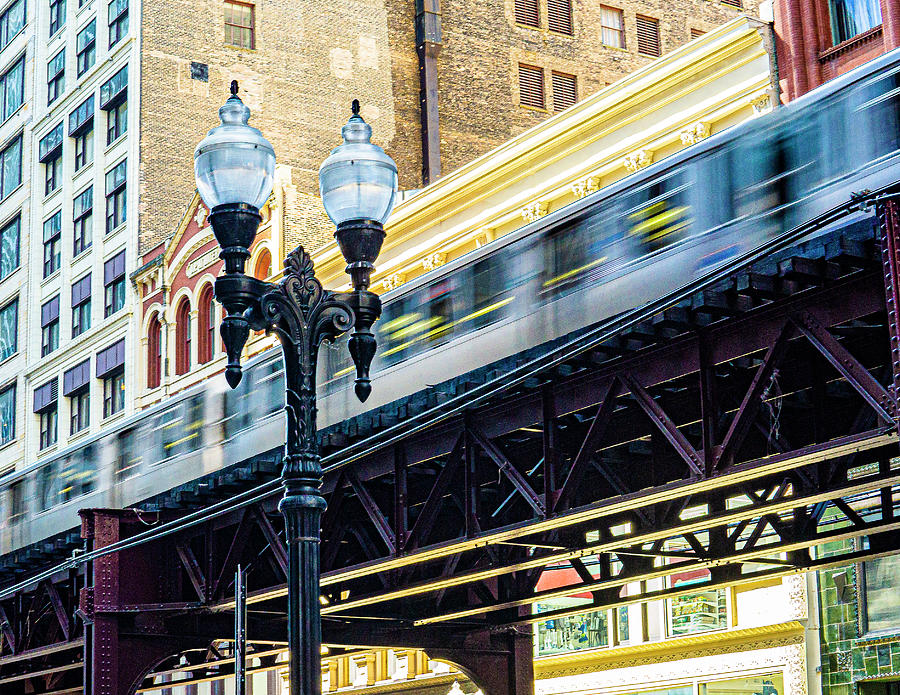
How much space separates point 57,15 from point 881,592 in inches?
1976

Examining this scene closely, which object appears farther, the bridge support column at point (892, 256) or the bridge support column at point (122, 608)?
the bridge support column at point (122, 608)

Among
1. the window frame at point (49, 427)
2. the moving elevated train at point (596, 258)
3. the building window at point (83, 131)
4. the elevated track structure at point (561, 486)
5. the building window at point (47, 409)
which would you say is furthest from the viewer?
the building window at point (47, 409)

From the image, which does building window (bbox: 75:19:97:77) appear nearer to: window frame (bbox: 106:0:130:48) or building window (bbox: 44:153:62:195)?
window frame (bbox: 106:0:130:48)

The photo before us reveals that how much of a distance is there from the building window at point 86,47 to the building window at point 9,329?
11.4 metres

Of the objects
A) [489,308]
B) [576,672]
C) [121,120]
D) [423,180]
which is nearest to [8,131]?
[121,120]

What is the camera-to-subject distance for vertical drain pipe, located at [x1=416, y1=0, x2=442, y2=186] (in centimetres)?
6141

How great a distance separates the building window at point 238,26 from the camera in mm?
61438

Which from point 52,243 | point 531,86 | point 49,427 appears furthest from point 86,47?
point 531,86

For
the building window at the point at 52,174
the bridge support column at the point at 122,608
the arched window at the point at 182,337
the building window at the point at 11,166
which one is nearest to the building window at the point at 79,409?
the arched window at the point at 182,337

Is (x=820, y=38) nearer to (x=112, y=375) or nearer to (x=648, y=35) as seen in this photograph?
(x=648, y=35)

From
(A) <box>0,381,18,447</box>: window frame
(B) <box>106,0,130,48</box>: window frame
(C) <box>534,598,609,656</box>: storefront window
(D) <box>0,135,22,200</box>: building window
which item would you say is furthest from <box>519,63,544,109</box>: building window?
(C) <box>534,598,609,656</box>: storefront window

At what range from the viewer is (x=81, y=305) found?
6575 centimetres

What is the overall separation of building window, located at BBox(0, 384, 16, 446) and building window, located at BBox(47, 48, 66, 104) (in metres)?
12.7

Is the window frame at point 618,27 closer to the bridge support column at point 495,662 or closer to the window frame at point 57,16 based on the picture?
the window frame at point 57,16
